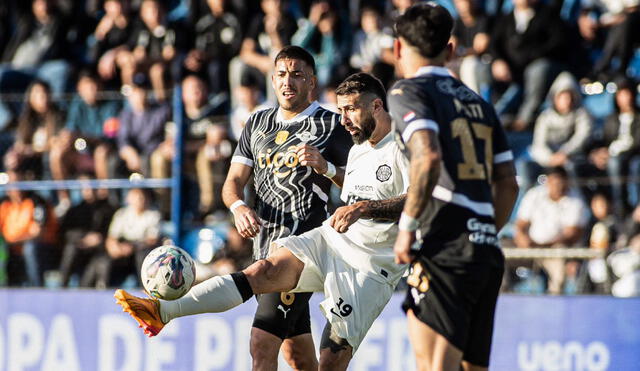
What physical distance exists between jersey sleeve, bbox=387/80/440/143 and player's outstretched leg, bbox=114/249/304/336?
1522 mm

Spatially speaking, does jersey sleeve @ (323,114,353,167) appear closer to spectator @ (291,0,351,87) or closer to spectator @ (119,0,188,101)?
spectator @ (291,0,351,87)

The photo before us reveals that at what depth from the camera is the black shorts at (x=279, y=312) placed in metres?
6.67

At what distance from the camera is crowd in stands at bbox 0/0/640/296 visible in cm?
1022

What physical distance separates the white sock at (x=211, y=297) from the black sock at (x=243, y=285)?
2 cm

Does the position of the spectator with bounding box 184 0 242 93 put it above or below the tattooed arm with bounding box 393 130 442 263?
below

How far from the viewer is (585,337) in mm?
8797

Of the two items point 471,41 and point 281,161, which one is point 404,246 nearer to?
point 281,161

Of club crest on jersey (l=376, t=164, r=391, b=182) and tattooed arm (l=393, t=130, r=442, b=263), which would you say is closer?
tattooed arm (l=393, t=130, r=442, b=263)

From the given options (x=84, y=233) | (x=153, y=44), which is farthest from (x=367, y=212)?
(x=153, y=44)

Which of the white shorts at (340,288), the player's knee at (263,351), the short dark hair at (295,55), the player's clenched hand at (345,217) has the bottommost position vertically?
the player's knee at (263,351)

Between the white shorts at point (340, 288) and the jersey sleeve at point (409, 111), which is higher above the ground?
the jersey sleeve at point (409, 111)

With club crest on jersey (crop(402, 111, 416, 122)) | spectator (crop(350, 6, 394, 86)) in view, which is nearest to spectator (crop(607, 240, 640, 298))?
spectator (crop(350, 6, 394, 86))

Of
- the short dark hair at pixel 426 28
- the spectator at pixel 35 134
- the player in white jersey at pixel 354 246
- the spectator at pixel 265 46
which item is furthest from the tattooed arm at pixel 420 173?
the spectator at pixel 265 46

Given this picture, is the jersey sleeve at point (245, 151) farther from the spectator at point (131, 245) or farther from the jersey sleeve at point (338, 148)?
the spectator at point (131, 245)
